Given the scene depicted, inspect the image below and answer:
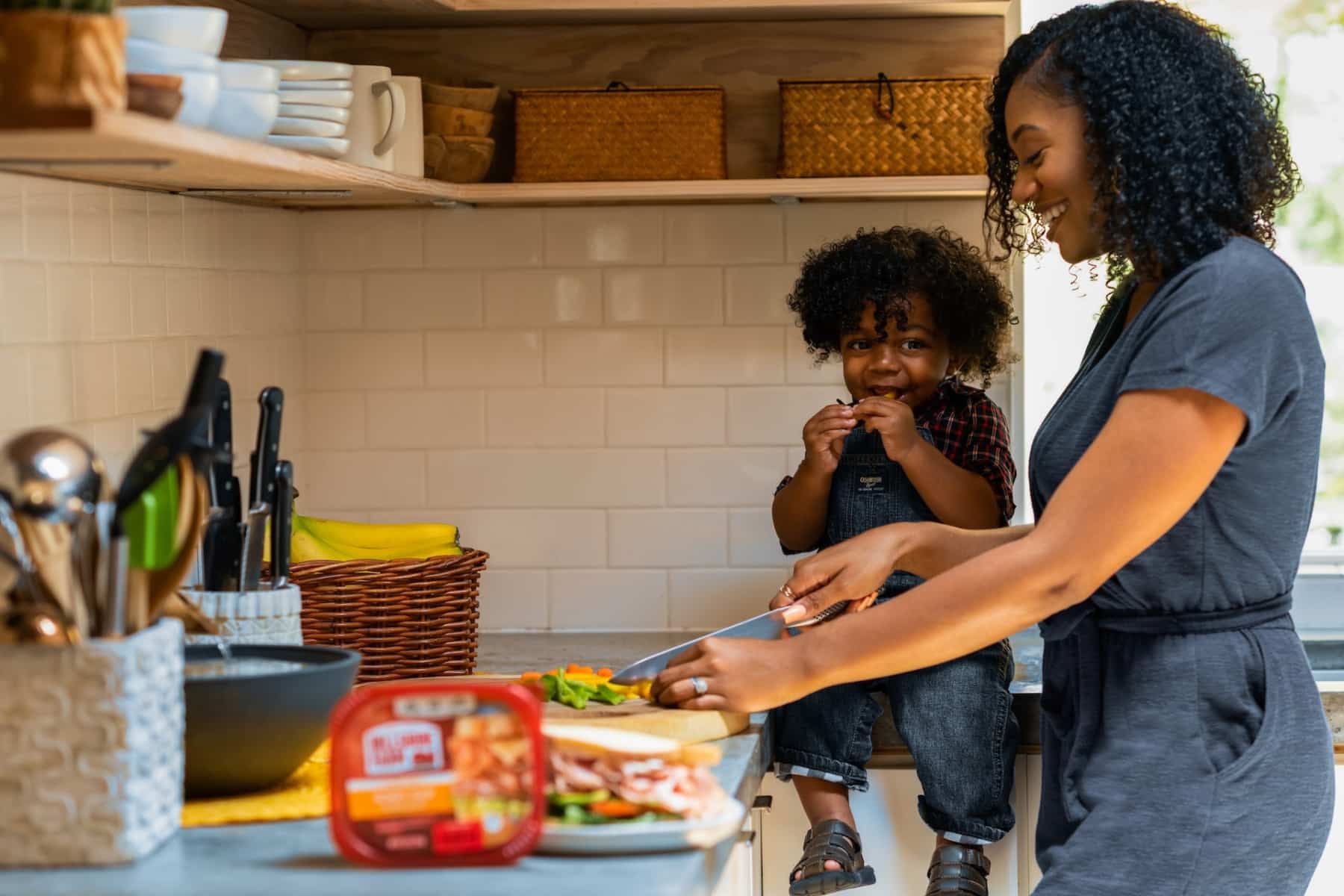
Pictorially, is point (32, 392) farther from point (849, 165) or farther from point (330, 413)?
point (849, 165)

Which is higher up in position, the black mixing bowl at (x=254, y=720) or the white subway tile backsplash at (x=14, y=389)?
the white subway tile backsplash at (x=14, y=389)

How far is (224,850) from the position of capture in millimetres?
1219

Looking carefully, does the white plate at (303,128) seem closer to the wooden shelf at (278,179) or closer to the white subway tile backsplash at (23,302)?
the wooden shelf at (278,179)

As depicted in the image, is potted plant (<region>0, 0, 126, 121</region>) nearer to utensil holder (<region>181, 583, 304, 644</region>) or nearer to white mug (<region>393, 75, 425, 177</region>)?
utensil holder (<region>181, 583, 304, 644</region>)

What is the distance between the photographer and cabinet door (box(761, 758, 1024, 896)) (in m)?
2.17

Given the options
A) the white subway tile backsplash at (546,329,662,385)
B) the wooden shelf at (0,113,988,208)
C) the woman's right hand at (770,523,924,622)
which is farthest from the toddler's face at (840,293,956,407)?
the woman's right hand at (770,523,924,622)

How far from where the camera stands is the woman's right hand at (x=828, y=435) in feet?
7.73

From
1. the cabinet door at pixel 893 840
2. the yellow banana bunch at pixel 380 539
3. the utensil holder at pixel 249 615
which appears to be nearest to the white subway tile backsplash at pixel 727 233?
the yellow banana bunch at pixel 380 539

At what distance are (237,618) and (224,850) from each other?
0.37 metres

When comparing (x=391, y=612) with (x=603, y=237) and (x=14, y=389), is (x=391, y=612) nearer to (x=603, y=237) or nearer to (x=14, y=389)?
(x=14, y=389)

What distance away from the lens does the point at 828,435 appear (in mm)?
2357

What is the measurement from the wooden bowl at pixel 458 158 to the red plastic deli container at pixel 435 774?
1.45 meters

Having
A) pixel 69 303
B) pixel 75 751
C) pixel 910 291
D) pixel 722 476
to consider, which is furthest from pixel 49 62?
pixel 722 476

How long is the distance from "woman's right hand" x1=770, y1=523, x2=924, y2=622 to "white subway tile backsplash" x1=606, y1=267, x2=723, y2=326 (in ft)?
3.02
